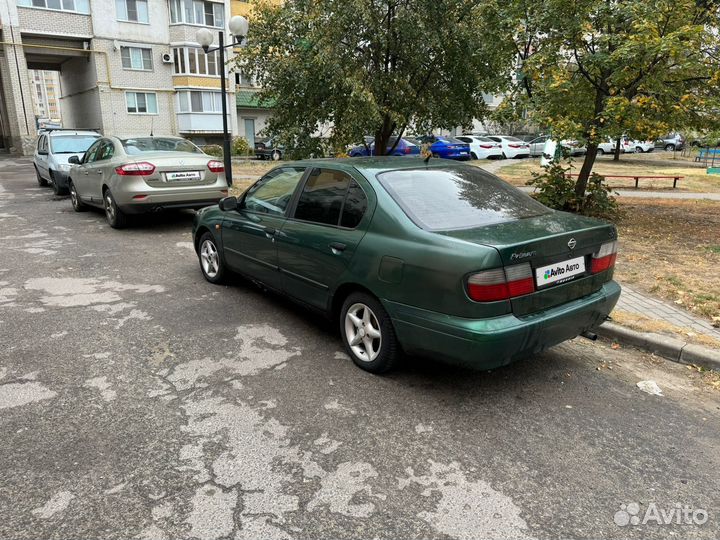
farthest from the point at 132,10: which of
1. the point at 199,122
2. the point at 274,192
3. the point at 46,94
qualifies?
the point at 46,94

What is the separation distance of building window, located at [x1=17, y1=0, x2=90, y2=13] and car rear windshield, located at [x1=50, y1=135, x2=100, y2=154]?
23.9 meters

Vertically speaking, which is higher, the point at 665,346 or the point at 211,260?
the point at 211,260

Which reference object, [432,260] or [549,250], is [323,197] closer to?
[432,260]

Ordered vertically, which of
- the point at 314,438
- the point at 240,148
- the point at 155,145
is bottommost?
the point at 314,438

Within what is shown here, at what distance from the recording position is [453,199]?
12.8 ft

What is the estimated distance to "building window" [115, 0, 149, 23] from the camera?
33.7m

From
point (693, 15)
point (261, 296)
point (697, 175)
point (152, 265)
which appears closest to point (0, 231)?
point (152, 265)

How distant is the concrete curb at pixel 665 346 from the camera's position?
4.09 m

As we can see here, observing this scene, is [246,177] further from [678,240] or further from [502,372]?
[502,372]

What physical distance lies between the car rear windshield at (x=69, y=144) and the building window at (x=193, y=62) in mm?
24226

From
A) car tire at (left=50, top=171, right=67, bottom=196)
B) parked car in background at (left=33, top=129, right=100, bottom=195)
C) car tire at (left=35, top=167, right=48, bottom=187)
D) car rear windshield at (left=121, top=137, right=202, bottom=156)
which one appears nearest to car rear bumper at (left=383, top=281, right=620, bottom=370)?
car rear windshield at (left=121, top=137, right=202, bottom=156)

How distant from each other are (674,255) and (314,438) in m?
6.43

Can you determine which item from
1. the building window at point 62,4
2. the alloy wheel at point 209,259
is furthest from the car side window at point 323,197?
the building window at point 62,4

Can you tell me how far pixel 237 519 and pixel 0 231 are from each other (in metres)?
8.80
